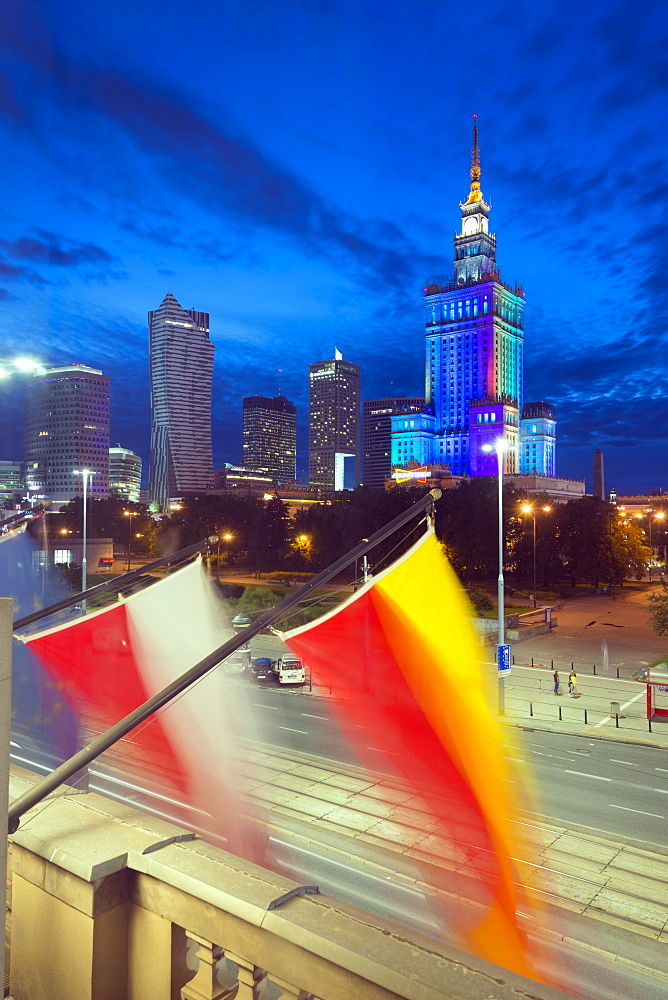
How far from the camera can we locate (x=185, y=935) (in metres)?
4.48

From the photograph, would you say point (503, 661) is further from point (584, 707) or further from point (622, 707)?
point (622, 707)

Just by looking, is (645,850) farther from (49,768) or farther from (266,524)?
(266,524)

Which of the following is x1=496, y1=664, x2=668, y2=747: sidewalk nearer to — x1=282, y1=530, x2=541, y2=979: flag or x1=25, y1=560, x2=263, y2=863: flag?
x1=282, y1=530, x2=541, y2=979: flag

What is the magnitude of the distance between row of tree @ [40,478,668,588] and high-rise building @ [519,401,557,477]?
336ft

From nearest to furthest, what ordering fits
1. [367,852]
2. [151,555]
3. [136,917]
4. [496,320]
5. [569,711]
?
1. [136,917]
2. [367,852]
3. [569,711]
4. [151,555]
5. [496,320]

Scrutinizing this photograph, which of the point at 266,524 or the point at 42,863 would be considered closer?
the point at 42,863

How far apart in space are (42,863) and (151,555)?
10391cm

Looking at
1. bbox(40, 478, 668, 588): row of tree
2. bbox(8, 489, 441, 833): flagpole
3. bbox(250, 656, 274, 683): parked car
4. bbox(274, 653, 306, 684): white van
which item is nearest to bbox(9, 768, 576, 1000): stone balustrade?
bbox(8, 489, 441, 833): flagpole

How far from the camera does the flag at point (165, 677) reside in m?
8.45

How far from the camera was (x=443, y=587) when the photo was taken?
396 inches

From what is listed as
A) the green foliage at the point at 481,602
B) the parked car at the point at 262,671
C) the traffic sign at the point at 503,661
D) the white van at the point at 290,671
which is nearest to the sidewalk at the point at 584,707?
the traffic sign at the point at 503,661

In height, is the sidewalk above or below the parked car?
below

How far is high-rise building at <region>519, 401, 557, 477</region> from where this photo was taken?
177 metres

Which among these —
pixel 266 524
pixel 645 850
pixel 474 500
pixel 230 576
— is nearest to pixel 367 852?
pixel 645 850
